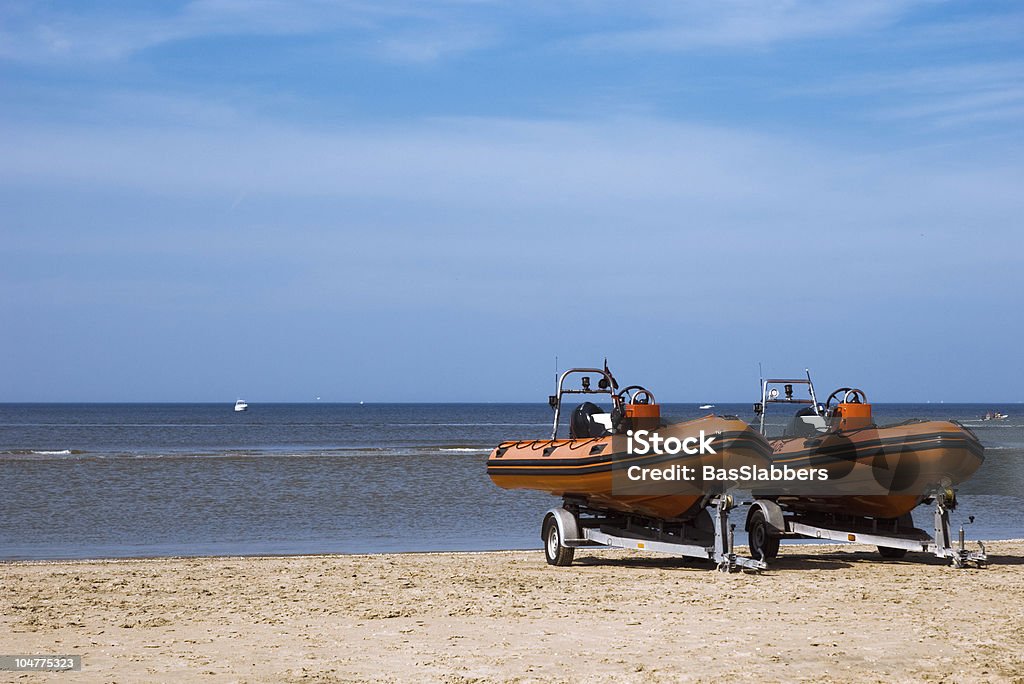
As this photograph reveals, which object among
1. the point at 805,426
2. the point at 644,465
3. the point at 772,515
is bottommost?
the point at 772,515

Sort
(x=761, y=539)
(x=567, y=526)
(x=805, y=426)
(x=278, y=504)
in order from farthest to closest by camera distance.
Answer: (x=278, y=504)
(x=805, y=426)
(x=567, y=526)
(x=761, y=539)

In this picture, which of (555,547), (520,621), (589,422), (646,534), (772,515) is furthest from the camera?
(589,422)

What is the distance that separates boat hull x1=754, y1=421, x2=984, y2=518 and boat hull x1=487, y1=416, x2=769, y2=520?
100 centimetres

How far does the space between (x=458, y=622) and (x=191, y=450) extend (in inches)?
1636

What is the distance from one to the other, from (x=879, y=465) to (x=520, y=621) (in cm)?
509

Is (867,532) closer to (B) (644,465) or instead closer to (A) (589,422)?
(B) (644,465)

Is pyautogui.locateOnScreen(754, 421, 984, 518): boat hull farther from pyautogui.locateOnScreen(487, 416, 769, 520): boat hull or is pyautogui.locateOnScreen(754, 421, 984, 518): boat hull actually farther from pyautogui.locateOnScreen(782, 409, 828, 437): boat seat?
pyautogui.locateOnScreen(487, 416, 769, 520): boat hull

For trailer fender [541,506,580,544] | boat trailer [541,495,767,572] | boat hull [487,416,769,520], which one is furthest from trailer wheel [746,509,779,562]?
trailer fender [541,506,580,544]

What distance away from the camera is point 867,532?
1300 centimetres

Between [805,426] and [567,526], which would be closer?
[567,526]

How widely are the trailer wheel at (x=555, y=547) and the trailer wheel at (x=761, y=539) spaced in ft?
6.12

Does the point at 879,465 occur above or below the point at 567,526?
above

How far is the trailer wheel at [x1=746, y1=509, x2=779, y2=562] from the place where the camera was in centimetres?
1236

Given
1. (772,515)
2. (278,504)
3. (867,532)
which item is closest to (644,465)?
(772,515)
